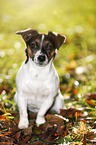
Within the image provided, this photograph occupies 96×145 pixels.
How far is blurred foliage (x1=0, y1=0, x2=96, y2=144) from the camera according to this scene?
4.08m

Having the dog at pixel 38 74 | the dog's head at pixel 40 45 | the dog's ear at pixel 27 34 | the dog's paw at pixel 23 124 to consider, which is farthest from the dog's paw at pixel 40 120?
the dog's ear at pixel 27 34

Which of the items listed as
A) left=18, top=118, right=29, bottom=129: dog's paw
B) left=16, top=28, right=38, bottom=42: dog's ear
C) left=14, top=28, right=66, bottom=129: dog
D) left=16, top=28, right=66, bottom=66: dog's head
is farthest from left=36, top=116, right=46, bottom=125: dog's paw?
left=16, top=28, right=38, bottom=42: dog's ear

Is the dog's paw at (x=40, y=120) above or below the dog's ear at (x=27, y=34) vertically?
below

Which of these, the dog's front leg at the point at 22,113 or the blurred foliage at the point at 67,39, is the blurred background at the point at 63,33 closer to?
the blurred foliage at the point at 67,39

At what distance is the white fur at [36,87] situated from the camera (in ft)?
8.56

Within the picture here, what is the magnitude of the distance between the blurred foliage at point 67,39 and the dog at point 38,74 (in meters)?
0.48

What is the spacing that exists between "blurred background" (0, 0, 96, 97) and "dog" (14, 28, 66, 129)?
2.28 feet

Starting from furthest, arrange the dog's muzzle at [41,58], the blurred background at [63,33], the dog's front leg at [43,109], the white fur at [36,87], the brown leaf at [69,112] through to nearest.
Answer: the blurred background at [63,33], the brown leaf at [69,112], the dog's front leg at [43,109], the white fur at [36,87], the dog's muzzle at [41,58]

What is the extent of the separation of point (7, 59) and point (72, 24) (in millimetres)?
3033

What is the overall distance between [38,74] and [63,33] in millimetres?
3768

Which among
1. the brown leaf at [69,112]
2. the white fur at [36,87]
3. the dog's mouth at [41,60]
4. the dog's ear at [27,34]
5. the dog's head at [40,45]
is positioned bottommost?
the brown leaf at [69,112]

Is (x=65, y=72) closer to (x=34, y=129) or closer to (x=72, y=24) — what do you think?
(x=34, y=129)

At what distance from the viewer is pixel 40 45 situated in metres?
2.46

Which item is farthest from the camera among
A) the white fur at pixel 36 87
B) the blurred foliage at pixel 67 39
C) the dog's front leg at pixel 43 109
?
the blurred foliage at pixel 67 39
